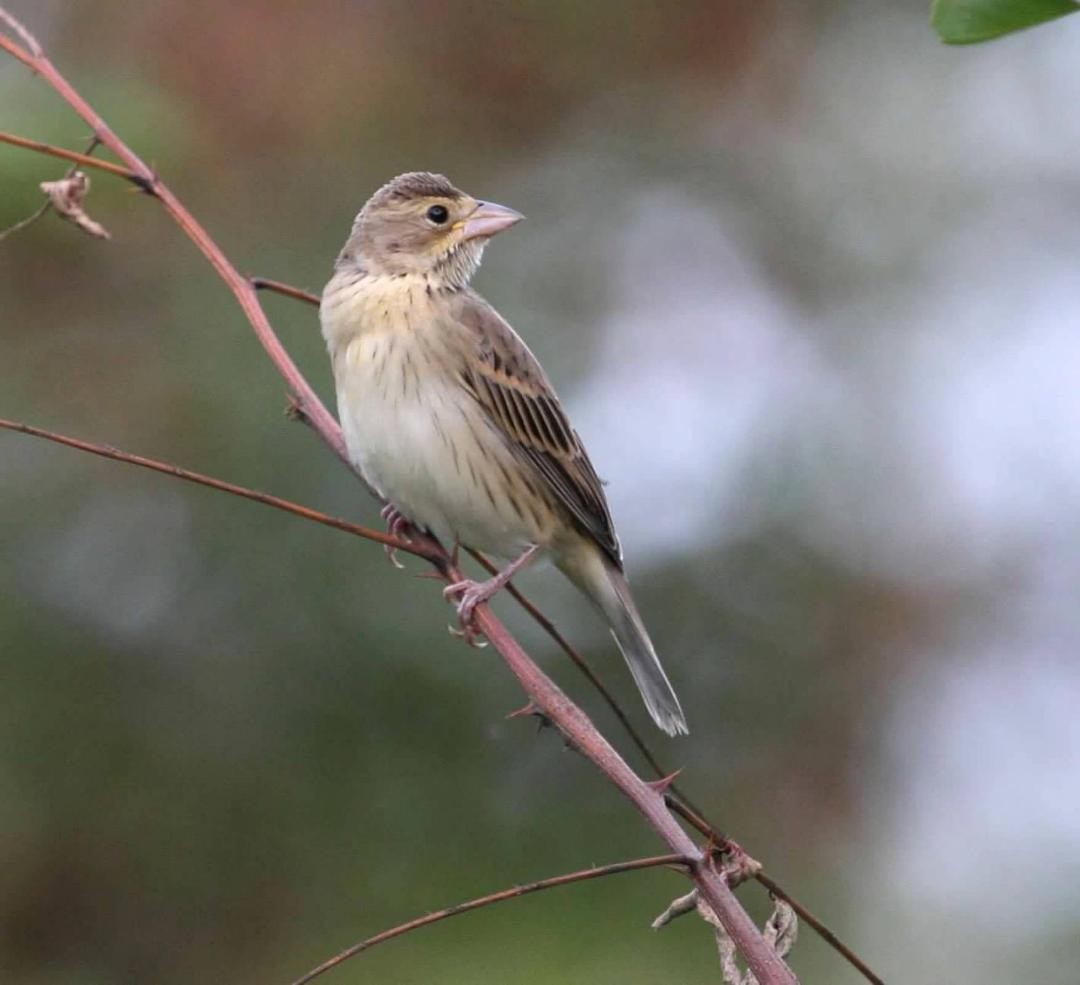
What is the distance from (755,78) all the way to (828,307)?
1272 mm

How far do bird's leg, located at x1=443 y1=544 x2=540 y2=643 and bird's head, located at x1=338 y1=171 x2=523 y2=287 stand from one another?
78 centimetres

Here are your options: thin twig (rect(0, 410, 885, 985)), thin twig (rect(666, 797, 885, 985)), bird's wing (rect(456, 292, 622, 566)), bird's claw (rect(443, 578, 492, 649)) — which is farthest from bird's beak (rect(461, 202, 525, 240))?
thin twig (rect(666, 797, 885, 985))

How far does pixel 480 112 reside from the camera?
7773 mm

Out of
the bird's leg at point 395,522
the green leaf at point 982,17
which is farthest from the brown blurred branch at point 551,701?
the bird's leg at point 395,522

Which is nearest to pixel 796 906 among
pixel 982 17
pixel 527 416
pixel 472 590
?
pixel 982 17

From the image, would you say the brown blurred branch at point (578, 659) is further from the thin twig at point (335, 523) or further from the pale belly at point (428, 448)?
the pale belly at point (428, 448)

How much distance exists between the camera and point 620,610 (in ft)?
14.8

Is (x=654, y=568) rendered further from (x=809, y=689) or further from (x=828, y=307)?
(x=828, y=307)

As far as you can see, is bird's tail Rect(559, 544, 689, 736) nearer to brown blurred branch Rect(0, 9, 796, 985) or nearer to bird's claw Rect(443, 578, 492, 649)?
bird's claw Rect(443, 578, 492, 649)

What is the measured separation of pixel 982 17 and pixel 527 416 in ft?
10.5

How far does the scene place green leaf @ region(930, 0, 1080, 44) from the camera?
4.36ft

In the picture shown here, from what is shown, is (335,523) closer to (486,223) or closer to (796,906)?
(796,906)

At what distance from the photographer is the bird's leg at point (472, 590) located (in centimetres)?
287

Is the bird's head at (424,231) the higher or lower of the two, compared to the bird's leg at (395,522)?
higher
